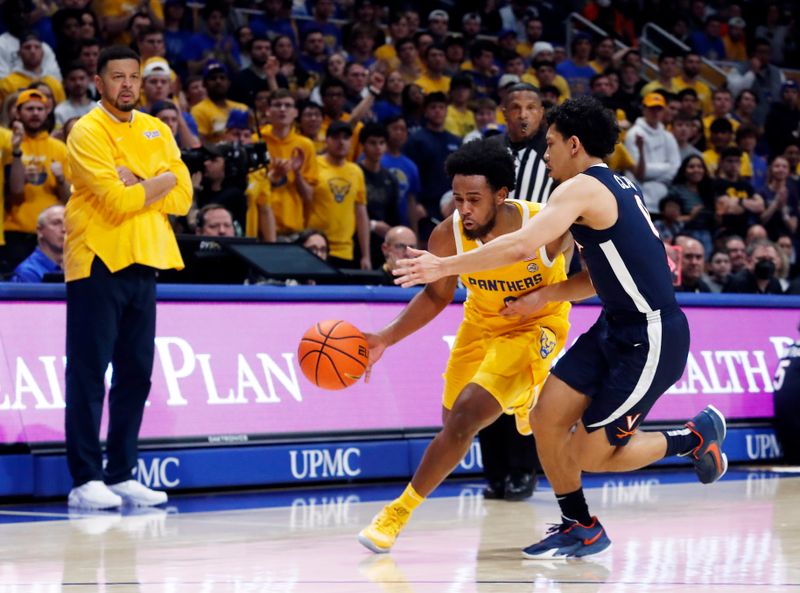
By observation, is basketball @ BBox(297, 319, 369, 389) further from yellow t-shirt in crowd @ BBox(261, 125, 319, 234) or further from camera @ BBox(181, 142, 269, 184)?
yellow t-shirt in crowd @ BBox(261, 125, 319, 234)

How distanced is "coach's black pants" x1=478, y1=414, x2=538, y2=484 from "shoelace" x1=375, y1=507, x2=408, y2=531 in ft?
7.75

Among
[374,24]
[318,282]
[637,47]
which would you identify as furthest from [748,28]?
[318,282]

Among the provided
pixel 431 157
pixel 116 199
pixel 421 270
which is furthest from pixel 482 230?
pixel 431 157

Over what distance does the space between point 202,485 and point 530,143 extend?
297 centimetres

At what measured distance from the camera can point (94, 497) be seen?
761 cm

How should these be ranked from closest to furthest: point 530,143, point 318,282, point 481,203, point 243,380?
point 481,203 → point 530,143 → point 243,380 → point 318,282

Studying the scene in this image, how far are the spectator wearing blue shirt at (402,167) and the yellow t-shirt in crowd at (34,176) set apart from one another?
12.0 feet

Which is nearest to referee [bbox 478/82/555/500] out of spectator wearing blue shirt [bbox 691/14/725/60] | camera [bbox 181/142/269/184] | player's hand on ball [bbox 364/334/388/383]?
player's hand on ball [bbox 364/334/388/383]

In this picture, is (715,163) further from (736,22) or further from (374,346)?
(374,346)

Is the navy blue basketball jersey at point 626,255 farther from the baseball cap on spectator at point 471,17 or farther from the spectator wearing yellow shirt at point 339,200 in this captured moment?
the baseball cap on spectator at point 471,17

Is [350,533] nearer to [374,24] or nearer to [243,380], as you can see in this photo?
[243,380]

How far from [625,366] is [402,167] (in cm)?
774

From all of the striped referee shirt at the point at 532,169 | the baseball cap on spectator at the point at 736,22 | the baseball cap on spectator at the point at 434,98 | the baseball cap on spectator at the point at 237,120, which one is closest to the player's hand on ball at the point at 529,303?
the striped referee shirt at the point at 532,169

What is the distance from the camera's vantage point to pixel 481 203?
6.31 m
